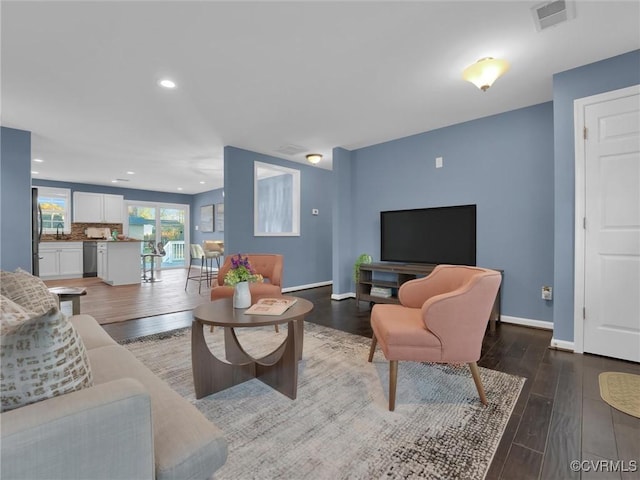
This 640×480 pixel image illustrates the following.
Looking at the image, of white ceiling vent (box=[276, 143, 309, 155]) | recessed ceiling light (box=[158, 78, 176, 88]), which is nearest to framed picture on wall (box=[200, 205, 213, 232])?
white ceiling vent (box=[276, 143, 309, 155])

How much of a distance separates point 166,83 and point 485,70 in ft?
8.91

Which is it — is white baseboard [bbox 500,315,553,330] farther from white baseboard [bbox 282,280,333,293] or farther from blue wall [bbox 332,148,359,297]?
white baseboard [bbox 282,280,333,293]

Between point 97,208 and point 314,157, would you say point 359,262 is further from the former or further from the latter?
point 97,208

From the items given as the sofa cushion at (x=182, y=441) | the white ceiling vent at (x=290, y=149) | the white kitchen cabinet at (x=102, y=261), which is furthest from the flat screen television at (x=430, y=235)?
the white kitchen cabinet at (x=102, y=261)

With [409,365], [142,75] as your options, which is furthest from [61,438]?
[142,75]

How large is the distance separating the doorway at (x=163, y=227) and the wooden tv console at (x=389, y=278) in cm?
659

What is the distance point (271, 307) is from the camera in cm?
207

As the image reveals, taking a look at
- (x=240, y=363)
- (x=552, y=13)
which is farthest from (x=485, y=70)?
(x=240, y=363)

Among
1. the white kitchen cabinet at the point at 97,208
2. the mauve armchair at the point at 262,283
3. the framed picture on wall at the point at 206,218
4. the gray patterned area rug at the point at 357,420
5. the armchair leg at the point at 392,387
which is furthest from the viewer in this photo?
the framed picture on wall at the point at 206,218

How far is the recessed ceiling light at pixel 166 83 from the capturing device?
2.70m

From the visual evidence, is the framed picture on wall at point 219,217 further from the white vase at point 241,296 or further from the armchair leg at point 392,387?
the armchair leg at point 392,387

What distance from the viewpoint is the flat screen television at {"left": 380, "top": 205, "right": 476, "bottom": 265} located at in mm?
3727

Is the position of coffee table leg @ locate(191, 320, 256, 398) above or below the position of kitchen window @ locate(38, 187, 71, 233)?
below

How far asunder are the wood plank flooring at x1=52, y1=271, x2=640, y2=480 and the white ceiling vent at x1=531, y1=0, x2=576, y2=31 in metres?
2.39
